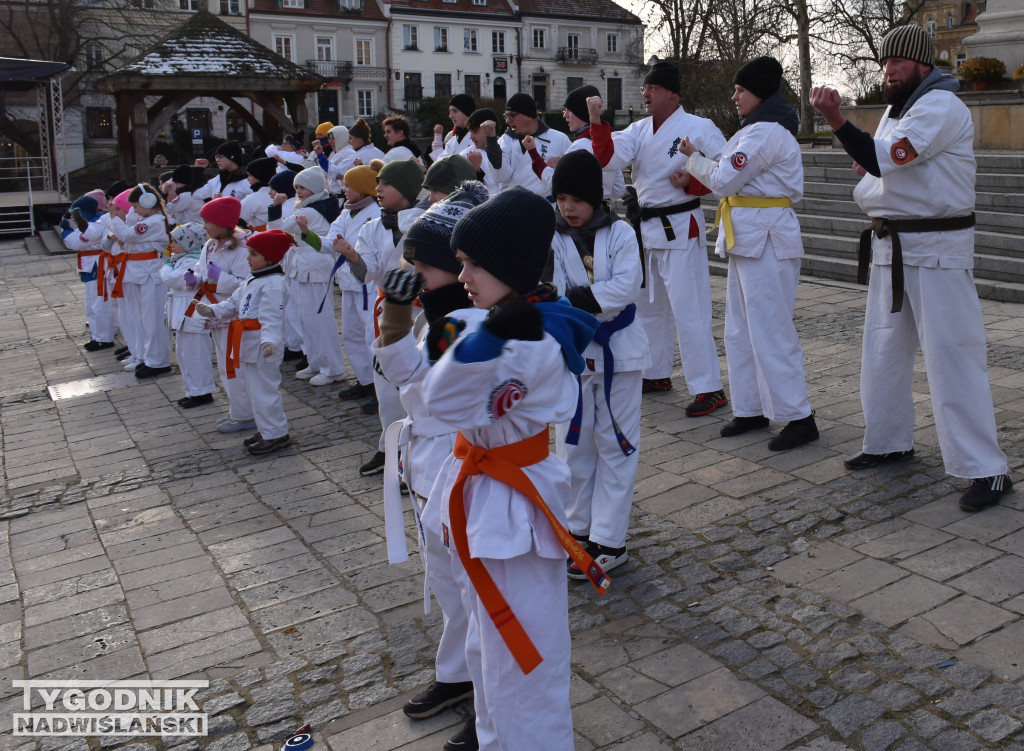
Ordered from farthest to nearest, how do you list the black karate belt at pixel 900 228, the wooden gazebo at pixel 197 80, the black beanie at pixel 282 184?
the wooden gazebo at pixel 197 80, the black beanie at pixel 282 184, the black karate belt at pixel 900 228

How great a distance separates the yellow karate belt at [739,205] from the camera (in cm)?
577

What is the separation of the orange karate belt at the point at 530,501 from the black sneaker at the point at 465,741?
0.73m

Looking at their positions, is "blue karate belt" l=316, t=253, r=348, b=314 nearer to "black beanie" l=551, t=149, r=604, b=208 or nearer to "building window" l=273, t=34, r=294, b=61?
"black beanie" l=551, t=149, r=604, b=208

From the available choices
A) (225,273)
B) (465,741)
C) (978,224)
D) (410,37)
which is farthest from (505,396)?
(410,37)

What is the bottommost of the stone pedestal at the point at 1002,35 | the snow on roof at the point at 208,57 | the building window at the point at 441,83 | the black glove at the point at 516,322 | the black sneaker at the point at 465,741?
the black sneaker at the point at 465,741

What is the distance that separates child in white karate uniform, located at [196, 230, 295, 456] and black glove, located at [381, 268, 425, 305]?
13.3 ft

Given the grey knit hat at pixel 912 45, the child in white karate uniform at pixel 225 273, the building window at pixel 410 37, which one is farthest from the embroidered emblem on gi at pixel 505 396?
the building window at pixel 410 37

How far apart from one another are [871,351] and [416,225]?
3016mm

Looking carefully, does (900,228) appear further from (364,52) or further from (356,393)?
(364,52)

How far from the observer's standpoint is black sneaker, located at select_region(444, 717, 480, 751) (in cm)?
321

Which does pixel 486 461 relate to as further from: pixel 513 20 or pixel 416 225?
pixel 513 20

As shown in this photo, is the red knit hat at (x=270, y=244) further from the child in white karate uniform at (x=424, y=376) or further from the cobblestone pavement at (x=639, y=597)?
the child in white karate uniform at (x=424, y=376)

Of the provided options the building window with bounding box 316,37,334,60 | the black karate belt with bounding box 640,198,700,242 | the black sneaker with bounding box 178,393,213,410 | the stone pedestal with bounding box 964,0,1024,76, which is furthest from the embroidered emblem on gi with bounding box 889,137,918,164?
the building window with bounding box 316,37,334,60

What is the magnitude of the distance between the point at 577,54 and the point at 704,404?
6581 cm
